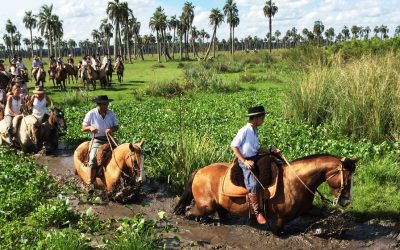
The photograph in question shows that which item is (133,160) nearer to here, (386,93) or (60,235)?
(60,235)

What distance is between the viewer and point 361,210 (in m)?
8.41

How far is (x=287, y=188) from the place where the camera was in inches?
288

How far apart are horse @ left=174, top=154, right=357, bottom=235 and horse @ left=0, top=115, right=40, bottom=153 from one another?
7.09 meters

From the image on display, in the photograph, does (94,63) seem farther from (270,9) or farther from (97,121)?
(270,9)

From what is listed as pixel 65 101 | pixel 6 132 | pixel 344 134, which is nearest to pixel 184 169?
pixel 344 134

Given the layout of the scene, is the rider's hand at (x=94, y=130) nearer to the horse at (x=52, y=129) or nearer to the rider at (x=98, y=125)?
the rider at (x=98, y=125)

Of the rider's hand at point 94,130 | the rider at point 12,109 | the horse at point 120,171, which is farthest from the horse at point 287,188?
the rider at point 12,109

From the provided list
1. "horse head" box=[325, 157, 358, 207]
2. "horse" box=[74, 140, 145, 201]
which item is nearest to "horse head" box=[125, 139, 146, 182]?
"horse" box=[74, 140, 145, 201]

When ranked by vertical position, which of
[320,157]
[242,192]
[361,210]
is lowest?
[361,210]

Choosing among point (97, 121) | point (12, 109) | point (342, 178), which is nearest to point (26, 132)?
point (12, 109)

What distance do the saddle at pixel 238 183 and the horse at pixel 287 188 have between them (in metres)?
0.07

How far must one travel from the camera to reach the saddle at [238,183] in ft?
24.4

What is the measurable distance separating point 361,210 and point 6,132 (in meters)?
11.0

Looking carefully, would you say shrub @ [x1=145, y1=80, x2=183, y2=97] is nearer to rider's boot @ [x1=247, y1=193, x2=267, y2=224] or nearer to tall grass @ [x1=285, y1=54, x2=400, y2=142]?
tall grass @ [x1=285, y1=54, x2=400, y2=142]
